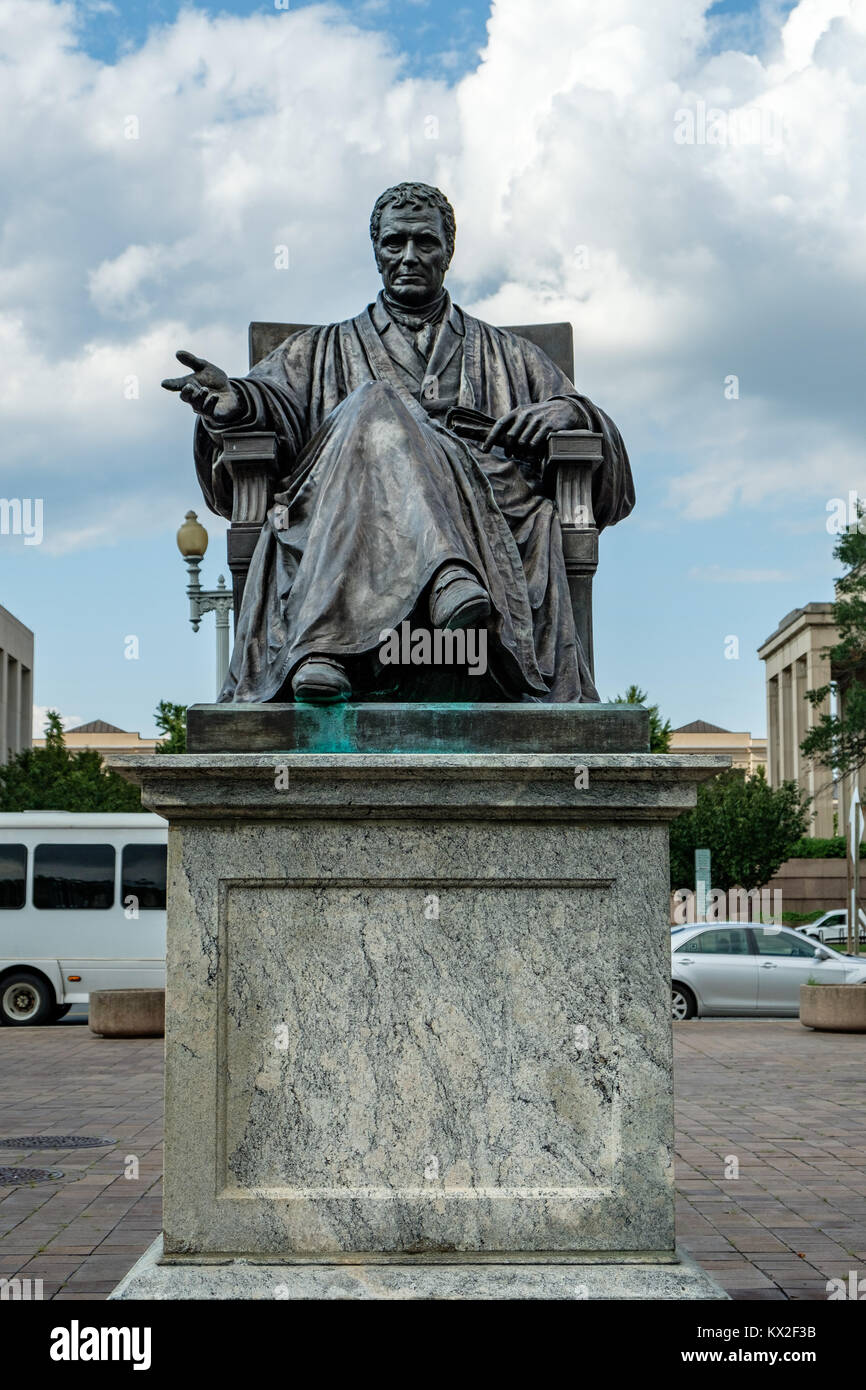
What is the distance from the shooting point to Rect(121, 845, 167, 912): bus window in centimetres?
1881

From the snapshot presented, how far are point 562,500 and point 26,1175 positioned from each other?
409 centimetres

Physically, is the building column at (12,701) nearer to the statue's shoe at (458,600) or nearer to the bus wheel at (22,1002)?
the bus wheel at (22,1002)

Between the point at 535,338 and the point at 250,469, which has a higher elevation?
the point at 535,338

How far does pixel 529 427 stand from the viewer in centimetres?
541

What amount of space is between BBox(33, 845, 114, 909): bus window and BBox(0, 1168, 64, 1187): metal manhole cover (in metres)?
11.6

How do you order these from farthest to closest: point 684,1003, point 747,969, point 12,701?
point 12,701, point 747,969, point 684,1003

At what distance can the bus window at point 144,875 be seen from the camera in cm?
1881

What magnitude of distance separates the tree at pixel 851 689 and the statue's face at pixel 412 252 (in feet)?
137

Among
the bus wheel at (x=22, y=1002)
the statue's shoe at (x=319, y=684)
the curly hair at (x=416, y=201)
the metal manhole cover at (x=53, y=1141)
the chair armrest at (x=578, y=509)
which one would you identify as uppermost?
the curly hair at (x=416, y=201)

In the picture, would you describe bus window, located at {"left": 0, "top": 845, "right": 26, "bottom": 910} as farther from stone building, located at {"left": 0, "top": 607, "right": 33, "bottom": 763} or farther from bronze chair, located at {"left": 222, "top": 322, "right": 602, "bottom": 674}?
stone building, located at {"left": 0, "top": 607, "right": 33, "bottom": 763}

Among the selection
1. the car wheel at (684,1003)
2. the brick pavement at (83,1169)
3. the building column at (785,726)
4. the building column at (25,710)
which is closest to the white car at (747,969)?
the car wheel at (684,1003)

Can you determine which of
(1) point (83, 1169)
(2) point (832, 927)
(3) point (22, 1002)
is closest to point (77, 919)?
(3) point (22, 1002)

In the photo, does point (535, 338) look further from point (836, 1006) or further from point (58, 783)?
point (58, 783)
